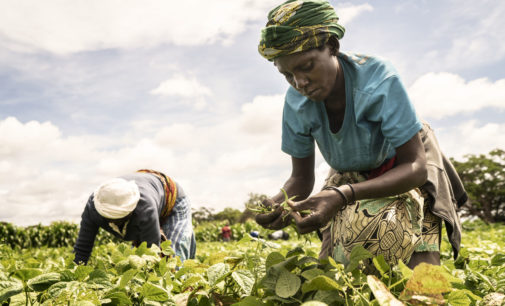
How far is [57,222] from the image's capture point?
14305 millimetres

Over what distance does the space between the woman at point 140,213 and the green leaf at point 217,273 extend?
1832mm

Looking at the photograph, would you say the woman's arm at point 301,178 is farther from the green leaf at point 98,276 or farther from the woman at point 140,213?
the woman at point 140,213

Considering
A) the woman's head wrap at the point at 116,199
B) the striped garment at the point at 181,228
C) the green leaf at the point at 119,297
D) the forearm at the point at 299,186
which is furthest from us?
the striped garment at the point at 181,228

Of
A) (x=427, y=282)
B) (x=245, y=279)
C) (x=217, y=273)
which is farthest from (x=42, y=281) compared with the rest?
(x=427, y=282)

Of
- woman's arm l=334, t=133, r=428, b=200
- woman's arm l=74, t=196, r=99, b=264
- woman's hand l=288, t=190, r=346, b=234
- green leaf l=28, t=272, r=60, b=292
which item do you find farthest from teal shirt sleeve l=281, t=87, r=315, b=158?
woman's arm l=74, t=196, r=99, b=264

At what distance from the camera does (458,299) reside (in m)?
1.37

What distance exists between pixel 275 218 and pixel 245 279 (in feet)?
1.23

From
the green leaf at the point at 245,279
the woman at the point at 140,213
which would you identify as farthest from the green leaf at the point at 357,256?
the woman at the point at 140,213

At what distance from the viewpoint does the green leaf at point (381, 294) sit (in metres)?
1.15

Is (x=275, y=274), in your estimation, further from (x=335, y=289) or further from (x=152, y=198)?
(x=152, y=198)

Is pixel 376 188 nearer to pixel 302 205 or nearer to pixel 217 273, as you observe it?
pixel 302 205

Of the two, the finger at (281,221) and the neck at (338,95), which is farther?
the neck at (338,95)

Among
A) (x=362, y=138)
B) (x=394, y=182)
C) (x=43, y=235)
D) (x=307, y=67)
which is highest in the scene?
(x=307, y=67)

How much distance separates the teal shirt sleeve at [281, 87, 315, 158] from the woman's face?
0.82 feet
